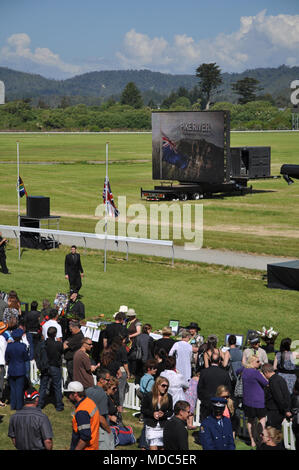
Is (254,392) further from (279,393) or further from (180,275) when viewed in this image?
(180,275)

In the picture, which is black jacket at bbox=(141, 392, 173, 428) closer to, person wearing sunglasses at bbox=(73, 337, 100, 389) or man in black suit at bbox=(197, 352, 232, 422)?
man in black suit at bbox=(197, 352, 232, 422)

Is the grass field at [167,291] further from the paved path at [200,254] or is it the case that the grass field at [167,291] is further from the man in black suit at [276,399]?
the man in black suit at [276,399]

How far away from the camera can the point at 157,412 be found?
8.24 m

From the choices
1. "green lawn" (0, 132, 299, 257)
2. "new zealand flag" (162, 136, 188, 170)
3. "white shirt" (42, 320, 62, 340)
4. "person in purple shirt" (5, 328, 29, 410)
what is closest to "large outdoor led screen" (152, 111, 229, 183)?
"new zealand flag" (162, 136, 188, 170)

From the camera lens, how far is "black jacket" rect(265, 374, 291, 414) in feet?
29.7

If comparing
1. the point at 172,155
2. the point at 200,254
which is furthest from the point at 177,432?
the point at 172,155

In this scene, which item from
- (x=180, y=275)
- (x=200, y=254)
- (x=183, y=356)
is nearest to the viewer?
(x=183, y=356)

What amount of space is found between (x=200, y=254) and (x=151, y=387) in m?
15.0

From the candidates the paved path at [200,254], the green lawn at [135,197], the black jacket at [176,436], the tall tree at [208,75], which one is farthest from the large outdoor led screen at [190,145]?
the tall tree at [208,75]

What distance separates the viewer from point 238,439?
379 inches

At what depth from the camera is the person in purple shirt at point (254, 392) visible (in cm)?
916
